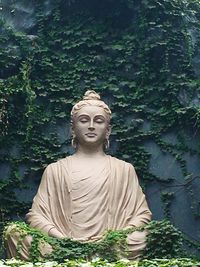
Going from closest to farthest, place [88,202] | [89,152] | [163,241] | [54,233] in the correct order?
[163,241]
[54,233]
[88,202]
[89,152]

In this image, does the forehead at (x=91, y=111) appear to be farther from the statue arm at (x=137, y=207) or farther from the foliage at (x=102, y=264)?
the foliage at (x=102, y=264)

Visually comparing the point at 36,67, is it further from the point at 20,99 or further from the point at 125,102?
the point at 125,102

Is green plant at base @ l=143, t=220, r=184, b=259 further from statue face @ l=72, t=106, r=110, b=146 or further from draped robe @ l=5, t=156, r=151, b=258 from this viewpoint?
statue face @ l=72, t=106, r=110, b=146

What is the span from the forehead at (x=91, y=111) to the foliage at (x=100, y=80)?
1.44 meters

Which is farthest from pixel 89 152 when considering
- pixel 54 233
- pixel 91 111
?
pixel 54 233

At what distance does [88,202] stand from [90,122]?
1.05 meters

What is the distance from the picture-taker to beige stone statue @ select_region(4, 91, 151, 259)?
8.75 metres

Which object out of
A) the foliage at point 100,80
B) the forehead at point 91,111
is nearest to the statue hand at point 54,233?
the forehead at point 91,111

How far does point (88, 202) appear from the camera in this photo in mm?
8984

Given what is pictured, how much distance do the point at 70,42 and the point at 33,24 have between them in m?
0.60

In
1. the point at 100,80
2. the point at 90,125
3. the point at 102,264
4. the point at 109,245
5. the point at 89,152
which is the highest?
the point at 100,80

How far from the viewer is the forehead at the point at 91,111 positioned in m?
9.50

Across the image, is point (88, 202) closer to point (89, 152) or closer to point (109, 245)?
point (89, 152)

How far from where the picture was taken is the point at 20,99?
437 inches
